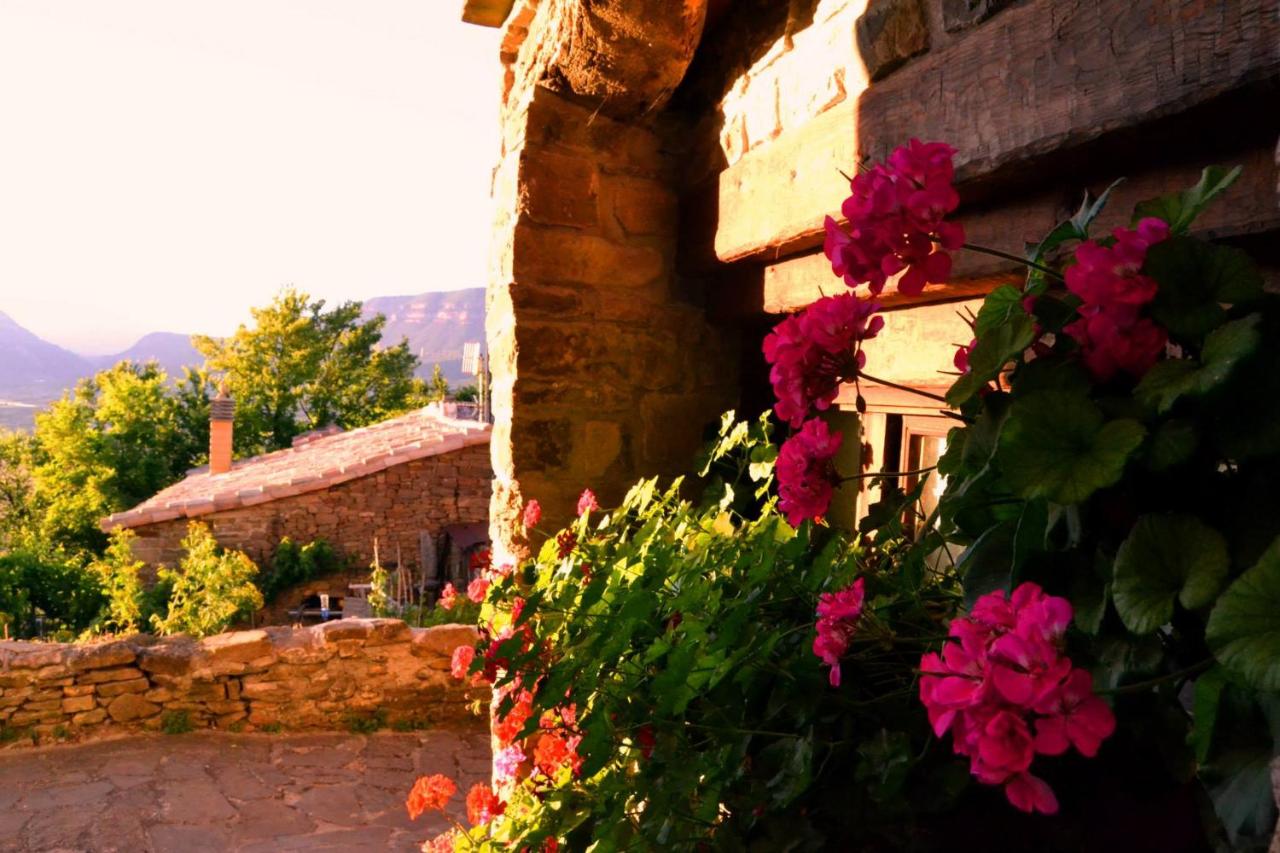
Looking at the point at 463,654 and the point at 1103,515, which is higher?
the point at 1103,515

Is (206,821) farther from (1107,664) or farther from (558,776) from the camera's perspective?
(1107,664)

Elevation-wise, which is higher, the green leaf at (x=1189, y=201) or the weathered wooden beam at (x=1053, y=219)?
the weathered wooden beam at (x=1053, y=219)

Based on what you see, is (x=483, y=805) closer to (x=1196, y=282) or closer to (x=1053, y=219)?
(x=1053, y=219)

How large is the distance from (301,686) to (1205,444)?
5.30m

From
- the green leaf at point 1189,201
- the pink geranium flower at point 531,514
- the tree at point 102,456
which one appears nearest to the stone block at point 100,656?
the pink geranium flower at point 531,514

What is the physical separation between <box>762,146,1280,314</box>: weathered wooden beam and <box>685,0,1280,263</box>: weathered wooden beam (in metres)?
0.04

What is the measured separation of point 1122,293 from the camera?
71cm

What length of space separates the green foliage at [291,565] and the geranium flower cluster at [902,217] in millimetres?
10662

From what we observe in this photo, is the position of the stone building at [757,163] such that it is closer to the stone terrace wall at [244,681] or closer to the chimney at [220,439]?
the stone terrace wall at [244,681]

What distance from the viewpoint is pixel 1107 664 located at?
724 millimetres

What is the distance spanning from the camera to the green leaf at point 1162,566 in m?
0.64

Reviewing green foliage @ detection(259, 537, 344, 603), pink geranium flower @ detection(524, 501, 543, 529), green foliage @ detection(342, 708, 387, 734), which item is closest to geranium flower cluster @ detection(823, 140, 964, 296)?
pink geranium flower @ detection(524, 501, 543, 529)

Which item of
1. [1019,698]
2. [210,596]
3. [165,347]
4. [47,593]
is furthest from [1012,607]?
[165,347]

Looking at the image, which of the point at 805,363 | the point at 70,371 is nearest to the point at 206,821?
the point at 805,363
